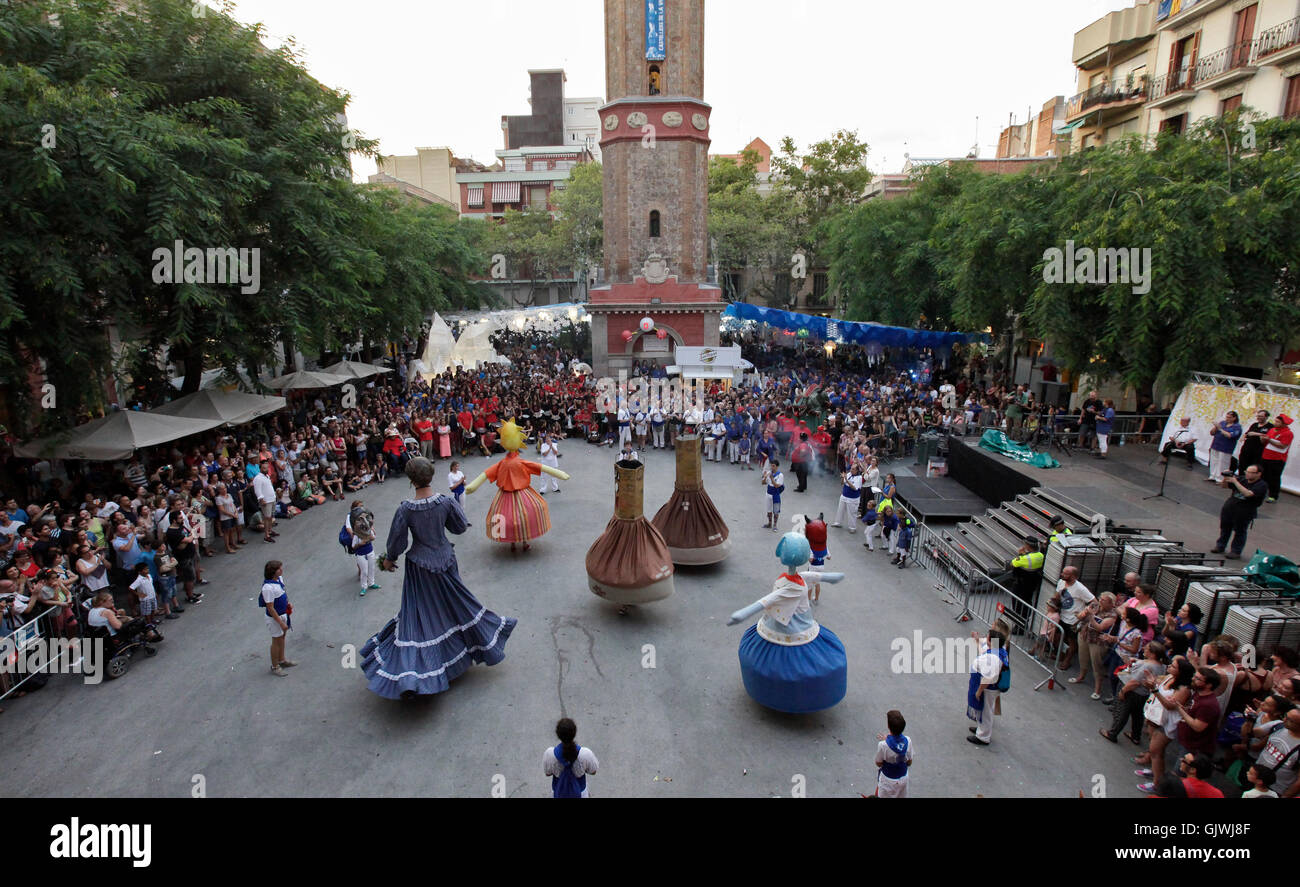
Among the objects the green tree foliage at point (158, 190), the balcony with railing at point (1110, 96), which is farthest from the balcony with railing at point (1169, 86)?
the green tree foliage at point (158, 190)

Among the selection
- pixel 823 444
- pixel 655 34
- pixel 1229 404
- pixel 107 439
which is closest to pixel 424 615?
pixel 107 439

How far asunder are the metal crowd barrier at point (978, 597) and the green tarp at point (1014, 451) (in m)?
3.91

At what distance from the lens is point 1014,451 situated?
14828mm

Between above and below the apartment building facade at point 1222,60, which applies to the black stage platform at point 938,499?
below

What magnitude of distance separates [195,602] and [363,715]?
4.67 m

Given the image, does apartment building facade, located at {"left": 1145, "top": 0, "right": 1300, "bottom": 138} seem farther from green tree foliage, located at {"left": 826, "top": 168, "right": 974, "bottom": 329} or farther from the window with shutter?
green tree foliage, located at {"left": 826, "top": 168, "right": 974, "bottom": 329}

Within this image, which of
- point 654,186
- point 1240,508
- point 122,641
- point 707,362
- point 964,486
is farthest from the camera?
point 654,186

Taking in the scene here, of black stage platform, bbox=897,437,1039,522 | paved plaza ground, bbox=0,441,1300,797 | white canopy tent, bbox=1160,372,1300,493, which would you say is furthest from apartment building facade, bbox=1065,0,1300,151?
paved plaza ground, bbox=0,441,1300,797

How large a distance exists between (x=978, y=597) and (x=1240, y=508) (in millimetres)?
3725

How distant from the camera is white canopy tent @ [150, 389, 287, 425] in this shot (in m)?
14.2

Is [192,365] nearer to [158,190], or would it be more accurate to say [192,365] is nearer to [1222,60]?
[158,190]

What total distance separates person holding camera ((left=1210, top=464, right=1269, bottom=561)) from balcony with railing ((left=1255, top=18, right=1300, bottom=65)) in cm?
1779

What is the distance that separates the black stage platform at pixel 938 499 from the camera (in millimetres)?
13875

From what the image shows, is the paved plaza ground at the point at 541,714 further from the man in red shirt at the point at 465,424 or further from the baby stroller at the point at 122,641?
the man in red shirt at the point at 465,424
